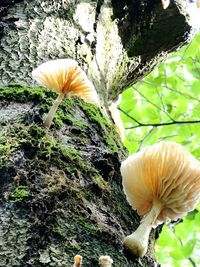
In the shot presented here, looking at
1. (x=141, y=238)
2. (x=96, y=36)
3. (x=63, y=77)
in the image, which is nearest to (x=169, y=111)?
(x=96, y=36)

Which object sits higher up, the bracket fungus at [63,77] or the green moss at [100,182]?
the bracket fungus at [63,77]

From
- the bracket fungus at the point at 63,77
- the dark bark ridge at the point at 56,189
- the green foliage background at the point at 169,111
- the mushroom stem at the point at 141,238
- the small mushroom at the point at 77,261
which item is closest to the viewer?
the small mushroom at the point at 77,261

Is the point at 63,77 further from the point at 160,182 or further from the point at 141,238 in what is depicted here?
the point at 141,238

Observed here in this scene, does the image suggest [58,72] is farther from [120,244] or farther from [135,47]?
[135,47]

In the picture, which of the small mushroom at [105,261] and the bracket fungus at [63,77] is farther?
the bracket fungus at [63,77]

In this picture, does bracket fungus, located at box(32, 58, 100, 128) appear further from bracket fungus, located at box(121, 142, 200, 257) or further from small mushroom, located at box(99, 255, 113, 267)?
small mushroom, located at box(99, 255, 113, 267)

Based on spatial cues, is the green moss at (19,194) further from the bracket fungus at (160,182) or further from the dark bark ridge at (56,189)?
the bracket fungus at (160,182)

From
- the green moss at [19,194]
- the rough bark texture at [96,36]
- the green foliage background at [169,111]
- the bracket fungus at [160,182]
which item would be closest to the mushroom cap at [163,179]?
the bracket fungus at [160,182]

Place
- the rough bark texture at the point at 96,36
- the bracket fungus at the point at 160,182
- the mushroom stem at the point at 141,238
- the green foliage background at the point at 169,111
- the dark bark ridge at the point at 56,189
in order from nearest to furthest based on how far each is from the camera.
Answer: the dark bark ridge at the point at 56,189 < the mushroom stem at the point at 141,238 < the bracket fungus at the point at 160,182 < the rough bark texture at the point at 96,36 < the green foliage background at the point at 169,111
